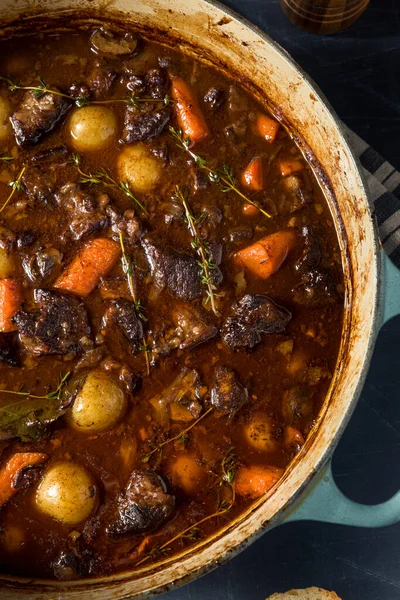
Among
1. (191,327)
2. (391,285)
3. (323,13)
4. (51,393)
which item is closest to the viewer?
(391,285)

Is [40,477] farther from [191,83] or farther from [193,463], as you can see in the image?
[191,83]

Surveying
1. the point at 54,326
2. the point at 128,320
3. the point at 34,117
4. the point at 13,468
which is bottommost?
the point at 13,468

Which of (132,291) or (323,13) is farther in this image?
(323,13)

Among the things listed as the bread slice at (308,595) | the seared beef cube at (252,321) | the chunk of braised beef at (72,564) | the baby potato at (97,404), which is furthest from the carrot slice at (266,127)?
the bread slice at (308,595)

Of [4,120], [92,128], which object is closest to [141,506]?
[92,128]

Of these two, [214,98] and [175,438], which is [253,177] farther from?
[175,438]

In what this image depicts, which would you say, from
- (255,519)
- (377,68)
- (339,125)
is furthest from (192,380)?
(377,68)

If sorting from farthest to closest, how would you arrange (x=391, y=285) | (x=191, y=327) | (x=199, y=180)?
(x=199, y=180), (x=191, y=327), (x=391, y=285)

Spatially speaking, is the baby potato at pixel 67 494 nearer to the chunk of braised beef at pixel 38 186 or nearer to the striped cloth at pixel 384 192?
the chunk of braised beef at pixel 38 186
